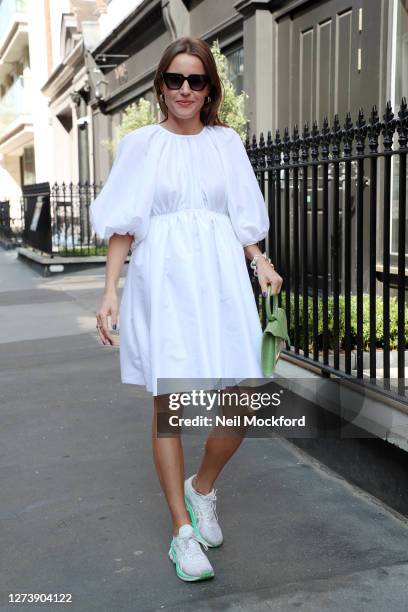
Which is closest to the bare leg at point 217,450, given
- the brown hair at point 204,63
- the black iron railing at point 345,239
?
the black iron railing at point 345,239

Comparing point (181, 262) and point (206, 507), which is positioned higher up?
point (181, 262)

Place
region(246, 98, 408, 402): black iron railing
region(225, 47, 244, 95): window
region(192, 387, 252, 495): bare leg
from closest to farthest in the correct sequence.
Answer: region(192, 387, 252, 495): bare leg
region(246, 98, 408, 402): black iron railing
region(225, 47, 244, 95): window

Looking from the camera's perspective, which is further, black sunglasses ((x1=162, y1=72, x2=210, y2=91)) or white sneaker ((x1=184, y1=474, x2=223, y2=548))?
white sneaker ((x1=184, y1=474, x2=223, y2=548))

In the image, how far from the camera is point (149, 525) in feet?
11.0

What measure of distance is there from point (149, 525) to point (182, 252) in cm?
131

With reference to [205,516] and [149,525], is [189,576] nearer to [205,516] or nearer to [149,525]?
[205,516]

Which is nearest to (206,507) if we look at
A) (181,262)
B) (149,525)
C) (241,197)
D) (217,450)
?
(217,450)

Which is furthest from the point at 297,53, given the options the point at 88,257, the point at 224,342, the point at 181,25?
the point at 224,342

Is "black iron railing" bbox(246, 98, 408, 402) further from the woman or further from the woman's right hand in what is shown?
the woman's right hand

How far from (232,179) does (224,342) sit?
0.64 m

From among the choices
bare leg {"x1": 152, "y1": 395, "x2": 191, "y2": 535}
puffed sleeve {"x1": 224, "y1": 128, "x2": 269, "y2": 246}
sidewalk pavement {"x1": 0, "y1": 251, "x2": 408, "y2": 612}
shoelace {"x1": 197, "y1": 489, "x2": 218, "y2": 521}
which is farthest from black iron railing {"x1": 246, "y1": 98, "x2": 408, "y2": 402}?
bare leg {"x1": 152, "y1": 395, "x2": 191, "y2": 535}

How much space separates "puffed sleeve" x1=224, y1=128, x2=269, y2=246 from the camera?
294cm

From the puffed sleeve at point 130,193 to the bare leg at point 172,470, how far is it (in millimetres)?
673

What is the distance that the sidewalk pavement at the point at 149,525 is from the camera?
2.75m
